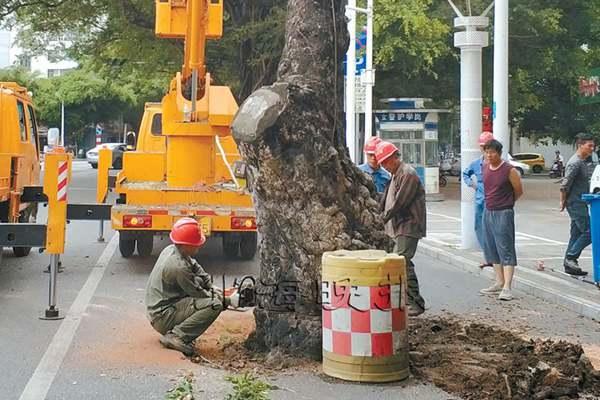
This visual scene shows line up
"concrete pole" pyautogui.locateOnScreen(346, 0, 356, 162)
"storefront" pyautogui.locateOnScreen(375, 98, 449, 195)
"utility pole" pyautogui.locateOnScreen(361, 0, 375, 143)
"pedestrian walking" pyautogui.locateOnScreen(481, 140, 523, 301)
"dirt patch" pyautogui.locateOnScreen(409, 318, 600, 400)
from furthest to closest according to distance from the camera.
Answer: "storefront" pyautogui.locateOnScreen(375, 98, 449, 195) → "concrete pole" pyautogui.locateOnScreen(346, 0, 356, 162) → "utility pole" pyautogui.locateOnScreen(361, 0, 375, 143) → "pedestrian walking" pyautogui.locateOnScreen(481, 140, 523, 301) → "dirt patch" pyautogui.locateOnScreen(409, 318, 600, 400)

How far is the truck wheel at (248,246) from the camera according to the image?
1202 centimetres

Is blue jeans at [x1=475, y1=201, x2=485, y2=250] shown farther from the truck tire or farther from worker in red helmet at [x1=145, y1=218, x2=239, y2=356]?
the truck tire

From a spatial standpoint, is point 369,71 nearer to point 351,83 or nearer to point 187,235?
point 351,83

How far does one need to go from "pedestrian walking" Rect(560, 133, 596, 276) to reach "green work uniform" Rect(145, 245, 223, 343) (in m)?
5.80

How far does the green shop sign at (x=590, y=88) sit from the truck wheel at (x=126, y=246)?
73.9 feet

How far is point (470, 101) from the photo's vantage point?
13945 millimetres

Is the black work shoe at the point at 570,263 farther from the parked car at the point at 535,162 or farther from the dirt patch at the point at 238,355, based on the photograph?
the parked car at the point at 535,162

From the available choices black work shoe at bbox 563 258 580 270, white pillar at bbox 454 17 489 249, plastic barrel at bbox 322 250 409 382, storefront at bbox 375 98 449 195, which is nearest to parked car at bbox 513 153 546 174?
storefront at bbox 375 98 449 195

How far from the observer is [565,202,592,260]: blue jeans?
11.1 meters

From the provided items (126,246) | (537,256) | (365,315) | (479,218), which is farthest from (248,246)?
(365,315)

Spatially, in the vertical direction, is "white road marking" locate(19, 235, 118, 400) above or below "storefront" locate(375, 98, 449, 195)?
below

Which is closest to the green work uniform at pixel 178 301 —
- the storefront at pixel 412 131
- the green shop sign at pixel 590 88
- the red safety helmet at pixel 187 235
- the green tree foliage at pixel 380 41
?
the red safety helmet at pixel 187 235

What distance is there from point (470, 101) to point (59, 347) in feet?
28.5

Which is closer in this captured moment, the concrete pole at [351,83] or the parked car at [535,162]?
the concrete pole at [351,83]
